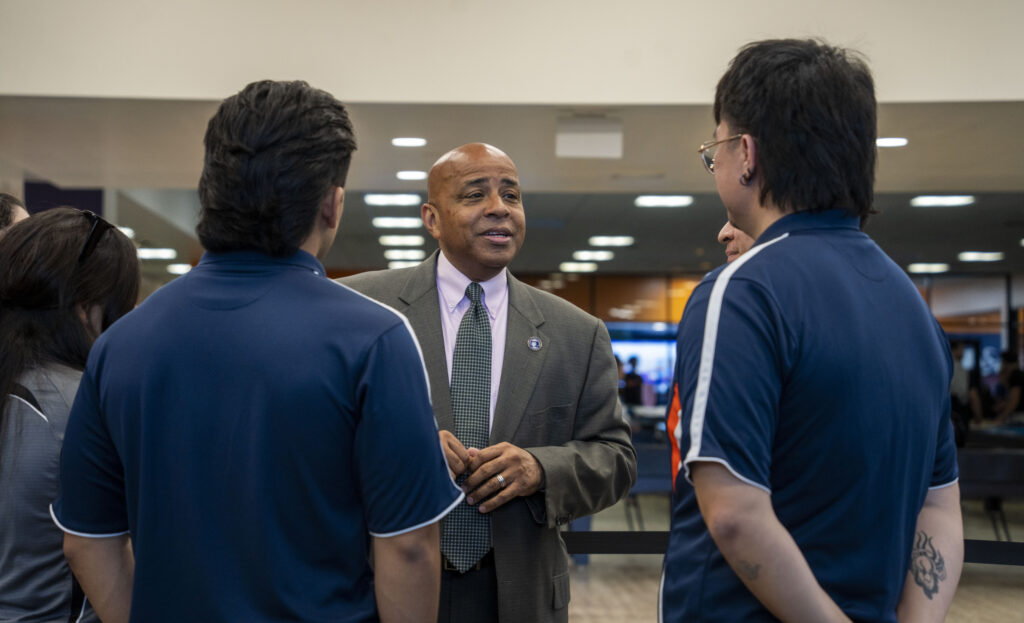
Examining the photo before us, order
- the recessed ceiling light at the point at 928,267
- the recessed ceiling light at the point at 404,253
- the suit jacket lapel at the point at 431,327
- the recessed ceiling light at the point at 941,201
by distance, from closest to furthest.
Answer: the suit jacket lapel at the point at 431,327 → the recessed ceiling light at the point at 941,201 → the recessed ceiling light at the point at 404,253 → the recessed ceiling light at the point at 928,267

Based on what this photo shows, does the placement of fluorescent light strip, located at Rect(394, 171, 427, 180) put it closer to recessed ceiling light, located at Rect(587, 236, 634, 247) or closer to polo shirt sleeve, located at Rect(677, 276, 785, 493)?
recessed ceiling light, located at Rect(587, 236, 634, 247)

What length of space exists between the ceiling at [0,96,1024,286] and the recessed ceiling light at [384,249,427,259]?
0.99 m

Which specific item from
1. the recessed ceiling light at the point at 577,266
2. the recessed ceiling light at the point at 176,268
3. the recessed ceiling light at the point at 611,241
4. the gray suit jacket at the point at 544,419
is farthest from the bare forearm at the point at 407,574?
the recessed ceiling light at the point at 577,266

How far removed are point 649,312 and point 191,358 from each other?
14501 mm

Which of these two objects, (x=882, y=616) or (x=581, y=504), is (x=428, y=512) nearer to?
(x=882, y=616)

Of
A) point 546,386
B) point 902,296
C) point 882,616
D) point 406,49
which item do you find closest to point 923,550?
point 882,616

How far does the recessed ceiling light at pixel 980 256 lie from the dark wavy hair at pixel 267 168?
14.1 m

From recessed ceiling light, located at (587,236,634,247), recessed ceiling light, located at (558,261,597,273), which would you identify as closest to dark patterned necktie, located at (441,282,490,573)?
recessed ceiling light, located at (587,236,634,247)

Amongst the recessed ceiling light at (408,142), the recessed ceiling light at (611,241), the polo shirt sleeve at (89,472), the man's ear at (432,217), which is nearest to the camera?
the polo shirt sleeve at (89,472)

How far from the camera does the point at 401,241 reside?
39.8 ft

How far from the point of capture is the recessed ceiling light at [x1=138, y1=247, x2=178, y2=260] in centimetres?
1195

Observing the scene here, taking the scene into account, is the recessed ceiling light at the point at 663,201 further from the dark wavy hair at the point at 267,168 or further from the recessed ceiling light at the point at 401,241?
the dark wavy hair at the point at 267,168

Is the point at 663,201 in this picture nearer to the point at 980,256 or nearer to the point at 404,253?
the point at 404,253

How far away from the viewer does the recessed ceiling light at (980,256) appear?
Answer: 530 inches
